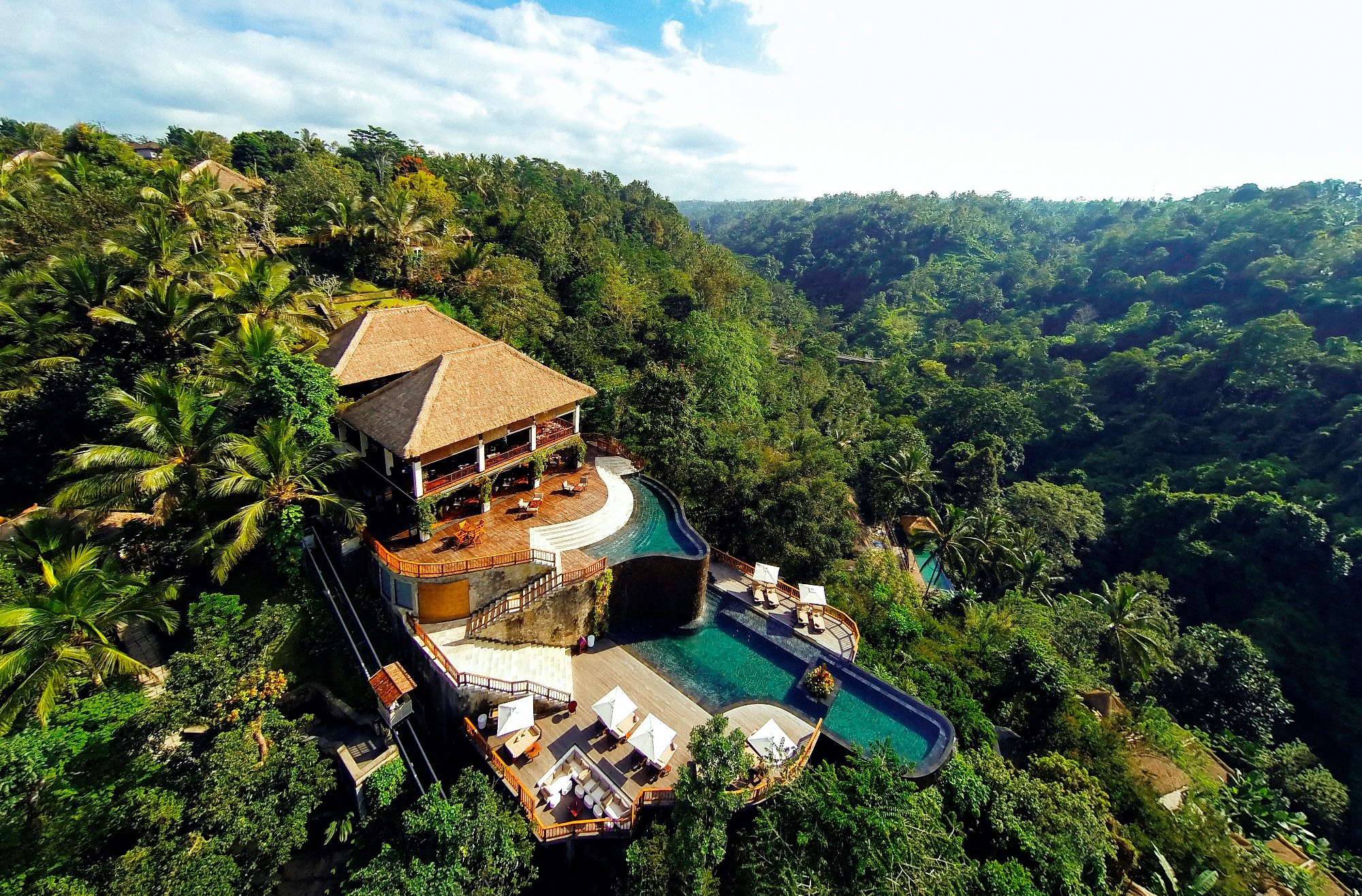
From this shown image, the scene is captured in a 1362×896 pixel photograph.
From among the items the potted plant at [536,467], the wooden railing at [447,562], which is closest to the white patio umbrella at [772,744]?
the wooden railing at [447,562]

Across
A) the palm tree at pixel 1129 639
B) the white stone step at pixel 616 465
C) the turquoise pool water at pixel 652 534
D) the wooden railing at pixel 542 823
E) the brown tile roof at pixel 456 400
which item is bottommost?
the palm tree at pixel 1129 639

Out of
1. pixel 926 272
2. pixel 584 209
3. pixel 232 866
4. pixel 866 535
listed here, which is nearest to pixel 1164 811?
pixel 866 535

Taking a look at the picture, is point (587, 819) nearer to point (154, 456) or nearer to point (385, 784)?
point (385, 784)

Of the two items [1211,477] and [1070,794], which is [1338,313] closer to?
[1211,477]

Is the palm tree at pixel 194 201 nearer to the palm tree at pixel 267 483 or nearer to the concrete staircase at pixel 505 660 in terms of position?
the palm tree at pixel 267 483

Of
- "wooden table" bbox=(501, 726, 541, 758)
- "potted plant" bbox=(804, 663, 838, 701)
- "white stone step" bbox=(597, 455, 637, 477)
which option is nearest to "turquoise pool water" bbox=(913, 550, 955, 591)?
"potted plant" bbox=(804, 663, 838, 701)

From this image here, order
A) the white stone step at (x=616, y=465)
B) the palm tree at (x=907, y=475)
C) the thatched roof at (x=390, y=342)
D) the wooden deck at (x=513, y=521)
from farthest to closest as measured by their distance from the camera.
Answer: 1. the palm tree at (x=907, y=475)
2. the white stone step at (x=616, y=465)
3. the thatched roof at (x=390, y=342)
4. the wooden deck at (x=513, y=521)
